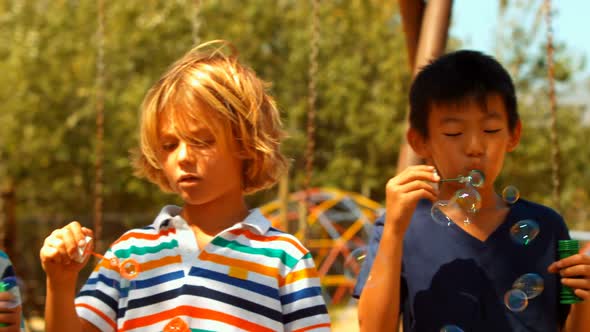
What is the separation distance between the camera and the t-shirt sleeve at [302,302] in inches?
Answer: 73.2

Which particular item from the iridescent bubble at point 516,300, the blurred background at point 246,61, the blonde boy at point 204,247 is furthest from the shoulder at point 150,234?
the blurred background at point 246,61

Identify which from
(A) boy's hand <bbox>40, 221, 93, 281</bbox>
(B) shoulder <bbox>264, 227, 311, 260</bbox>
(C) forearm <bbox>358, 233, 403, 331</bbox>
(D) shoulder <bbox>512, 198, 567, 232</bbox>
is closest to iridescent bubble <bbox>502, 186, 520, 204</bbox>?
(D) shoulder <bbox>512, 198, 567, 232</bbox>

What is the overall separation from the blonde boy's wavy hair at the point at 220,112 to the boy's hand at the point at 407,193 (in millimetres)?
317

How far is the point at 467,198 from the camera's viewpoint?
1995 mm

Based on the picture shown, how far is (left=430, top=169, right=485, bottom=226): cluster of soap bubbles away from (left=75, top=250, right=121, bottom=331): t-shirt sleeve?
759 mm

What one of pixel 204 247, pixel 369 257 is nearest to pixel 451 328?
pixel 369 257

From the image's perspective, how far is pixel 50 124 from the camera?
14773 mm

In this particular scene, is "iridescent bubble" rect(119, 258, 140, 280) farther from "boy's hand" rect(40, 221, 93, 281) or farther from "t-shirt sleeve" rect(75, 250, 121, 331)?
"boy's hand" rect(40, 221, 93, 281)

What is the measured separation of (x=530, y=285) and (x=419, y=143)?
1.54 feet

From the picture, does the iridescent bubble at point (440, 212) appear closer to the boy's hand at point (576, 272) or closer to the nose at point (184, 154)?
the boy's hand at point (576, 272)

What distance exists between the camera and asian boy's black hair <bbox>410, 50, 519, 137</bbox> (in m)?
2.08

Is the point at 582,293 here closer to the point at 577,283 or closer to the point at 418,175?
the point at 577,283

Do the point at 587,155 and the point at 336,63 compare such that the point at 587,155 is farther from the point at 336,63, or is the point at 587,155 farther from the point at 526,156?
the point at 336,63

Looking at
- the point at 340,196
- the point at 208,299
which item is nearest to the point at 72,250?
the point at 208,299
